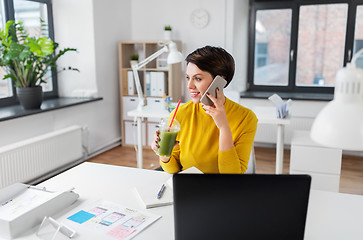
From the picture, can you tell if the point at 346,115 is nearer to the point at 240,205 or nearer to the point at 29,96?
the point at 240,205

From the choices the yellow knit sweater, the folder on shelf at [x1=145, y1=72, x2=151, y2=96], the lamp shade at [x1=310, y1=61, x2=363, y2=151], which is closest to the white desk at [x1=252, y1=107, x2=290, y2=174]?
the yellow knit sweater

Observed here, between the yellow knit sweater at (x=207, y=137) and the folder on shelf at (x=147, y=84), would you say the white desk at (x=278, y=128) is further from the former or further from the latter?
the folder on shelf at (x=147, y=84)

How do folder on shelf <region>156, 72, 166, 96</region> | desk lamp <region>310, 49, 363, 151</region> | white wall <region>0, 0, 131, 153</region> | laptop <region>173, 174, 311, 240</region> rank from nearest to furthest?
desk lamp <region>310, 49, 363, 151</region> < laptop <region>173, 174, 311, 240</region> < white wall <region>0, 0, 131, 153</region> < folder on shelf <region>156, 72, 166, 96</region>

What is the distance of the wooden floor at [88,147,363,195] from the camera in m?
3.53

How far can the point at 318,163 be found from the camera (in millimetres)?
2982

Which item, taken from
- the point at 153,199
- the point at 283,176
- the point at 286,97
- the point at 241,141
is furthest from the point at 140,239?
the point at 286,97

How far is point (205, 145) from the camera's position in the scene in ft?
5.64

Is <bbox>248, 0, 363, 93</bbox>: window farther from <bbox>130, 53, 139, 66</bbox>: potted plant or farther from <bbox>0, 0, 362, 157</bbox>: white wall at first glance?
<bbox>130, 53, 139, 66</bbox>: potted plant

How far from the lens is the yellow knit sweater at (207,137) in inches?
66.2

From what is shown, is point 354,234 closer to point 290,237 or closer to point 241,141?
point 290,237

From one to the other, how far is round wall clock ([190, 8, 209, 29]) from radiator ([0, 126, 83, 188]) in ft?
6.83

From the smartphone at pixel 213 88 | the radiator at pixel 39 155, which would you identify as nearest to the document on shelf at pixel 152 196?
the smartphone at pixel 213 88

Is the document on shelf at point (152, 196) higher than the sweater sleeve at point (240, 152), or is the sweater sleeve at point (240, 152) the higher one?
the sweater sleeve at point (240, 152)

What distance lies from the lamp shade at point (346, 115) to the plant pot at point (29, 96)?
3289 mm
